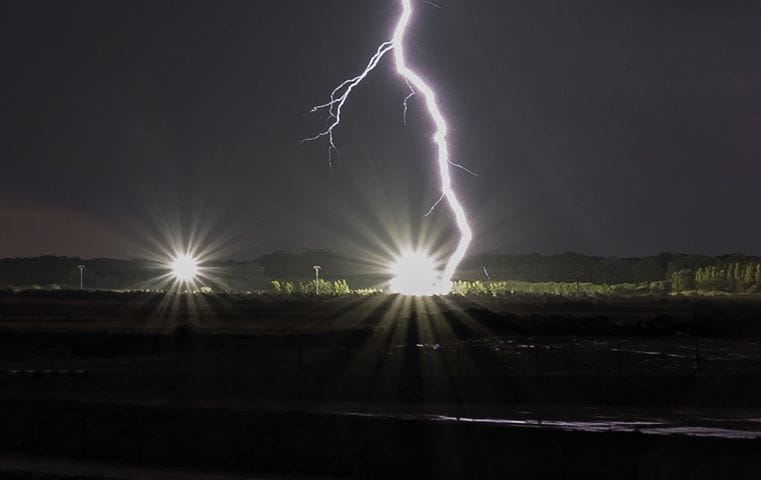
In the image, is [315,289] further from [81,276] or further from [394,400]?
[394,400]

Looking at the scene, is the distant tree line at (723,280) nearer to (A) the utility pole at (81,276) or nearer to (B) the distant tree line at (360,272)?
(B) the distant tree line at (360,272)

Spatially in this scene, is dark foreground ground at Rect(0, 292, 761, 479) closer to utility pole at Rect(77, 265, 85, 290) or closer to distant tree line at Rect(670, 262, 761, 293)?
utility pole at Rect(77, 265, 85, 290)

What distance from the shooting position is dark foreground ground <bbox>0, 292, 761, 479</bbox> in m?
18.9

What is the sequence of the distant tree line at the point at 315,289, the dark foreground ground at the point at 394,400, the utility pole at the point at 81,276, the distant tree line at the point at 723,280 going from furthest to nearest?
the distant tree line at the point at 723,280 → the utility pole at the point at 81,276 → the distant tree line at the point at 315,289 → the dark foreground ground at the point at 394,400

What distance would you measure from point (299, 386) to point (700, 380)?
11.1 metres

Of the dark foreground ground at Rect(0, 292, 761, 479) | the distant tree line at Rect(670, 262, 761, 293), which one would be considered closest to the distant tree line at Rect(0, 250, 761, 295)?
the distant tree line at Rect(670, 262, 761, 293)

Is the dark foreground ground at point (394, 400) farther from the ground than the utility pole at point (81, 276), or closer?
closer

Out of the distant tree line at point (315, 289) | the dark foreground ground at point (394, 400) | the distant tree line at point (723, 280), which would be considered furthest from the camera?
the distant tree line at point (723, 280)

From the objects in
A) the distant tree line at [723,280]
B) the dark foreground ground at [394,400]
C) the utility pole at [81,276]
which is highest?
the utility pole at [81,276]

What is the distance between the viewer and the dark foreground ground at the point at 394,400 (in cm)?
1889

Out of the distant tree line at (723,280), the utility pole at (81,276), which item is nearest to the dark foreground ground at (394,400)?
the utility pole at (81,276)

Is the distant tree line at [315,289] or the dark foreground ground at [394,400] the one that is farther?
the distant tree line at [315,289]

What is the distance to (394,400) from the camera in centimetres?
2773

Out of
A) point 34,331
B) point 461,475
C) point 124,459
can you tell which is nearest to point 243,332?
point 34,331
